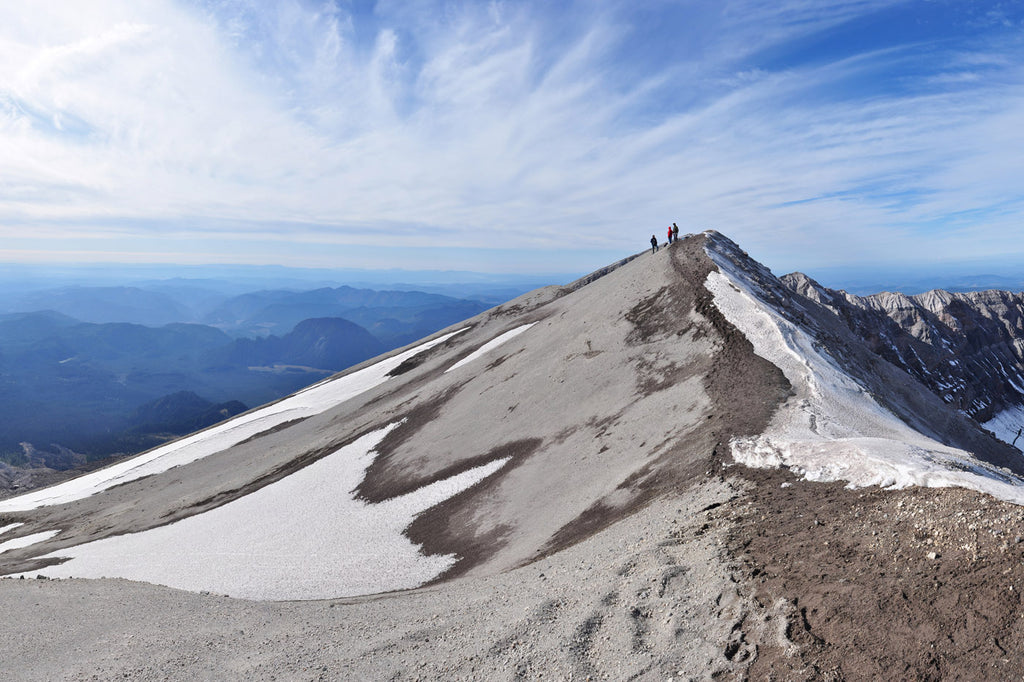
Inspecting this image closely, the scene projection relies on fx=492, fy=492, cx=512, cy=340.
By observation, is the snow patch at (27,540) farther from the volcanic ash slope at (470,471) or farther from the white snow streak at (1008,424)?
the white snow streak at (1008,424)

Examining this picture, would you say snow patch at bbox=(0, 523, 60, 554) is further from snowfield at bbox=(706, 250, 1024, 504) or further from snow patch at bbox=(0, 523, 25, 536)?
snowfield at bbox=(706, 250, 1024, 504)

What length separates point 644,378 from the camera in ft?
94.1

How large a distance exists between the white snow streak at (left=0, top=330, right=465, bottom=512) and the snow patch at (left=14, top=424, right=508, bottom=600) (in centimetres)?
2831

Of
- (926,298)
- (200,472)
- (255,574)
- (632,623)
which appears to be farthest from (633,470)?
(926,298)

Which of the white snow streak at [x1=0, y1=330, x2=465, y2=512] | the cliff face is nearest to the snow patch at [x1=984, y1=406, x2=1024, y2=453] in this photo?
the cliff face

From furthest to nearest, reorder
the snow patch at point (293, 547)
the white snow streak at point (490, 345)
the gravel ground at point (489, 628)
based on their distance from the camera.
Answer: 1. the white snow streak at point (490, 345)
2. the snow patch at point (293, 547)
3. the gravel ground at point (489, 628)

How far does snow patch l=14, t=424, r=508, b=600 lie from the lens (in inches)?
894

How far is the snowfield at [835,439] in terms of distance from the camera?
43.2 ft

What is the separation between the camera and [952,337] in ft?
475

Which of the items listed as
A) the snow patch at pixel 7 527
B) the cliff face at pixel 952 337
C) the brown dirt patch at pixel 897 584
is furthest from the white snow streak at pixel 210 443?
A: the cliff face at pixel 952 337

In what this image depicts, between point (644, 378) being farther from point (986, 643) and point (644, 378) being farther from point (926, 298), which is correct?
point (926, 298)

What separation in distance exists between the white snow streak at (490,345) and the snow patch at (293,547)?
1841 cm

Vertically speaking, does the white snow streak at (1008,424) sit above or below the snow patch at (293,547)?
below

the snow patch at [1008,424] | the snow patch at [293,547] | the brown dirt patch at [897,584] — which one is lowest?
the snow patch at [1008,424]
